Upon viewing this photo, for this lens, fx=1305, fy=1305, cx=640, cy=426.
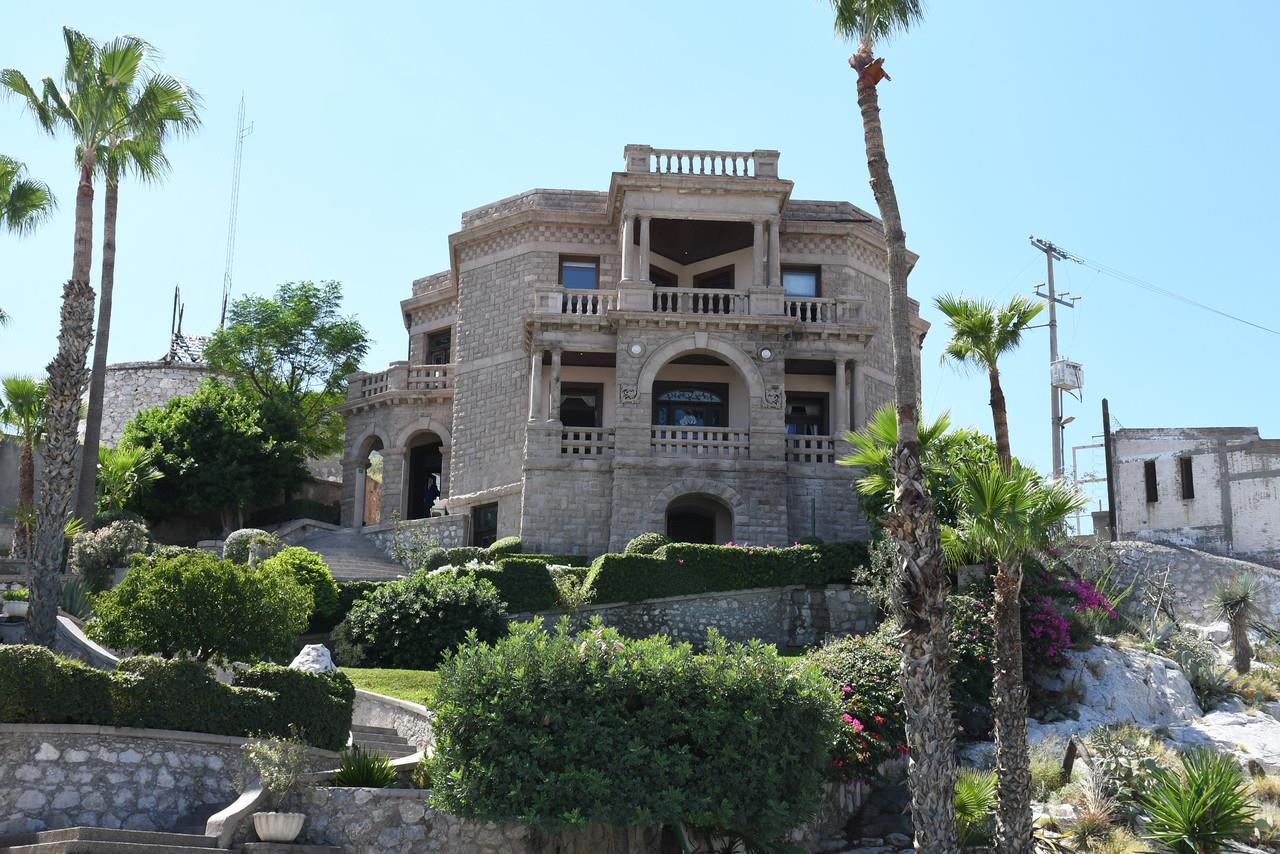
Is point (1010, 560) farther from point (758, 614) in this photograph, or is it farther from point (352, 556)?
point (352, 556)

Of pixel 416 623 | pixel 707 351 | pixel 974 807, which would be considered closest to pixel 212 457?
pixel 707 351

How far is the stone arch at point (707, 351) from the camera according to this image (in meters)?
35.0

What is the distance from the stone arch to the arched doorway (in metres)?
3.11

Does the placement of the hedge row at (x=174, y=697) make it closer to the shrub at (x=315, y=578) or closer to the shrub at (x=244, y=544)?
the shrub at (x=315, y=578)

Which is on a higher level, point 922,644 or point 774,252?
point 774,252

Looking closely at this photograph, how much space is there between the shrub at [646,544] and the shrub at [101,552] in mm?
11069

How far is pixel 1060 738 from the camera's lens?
21625 millimetres

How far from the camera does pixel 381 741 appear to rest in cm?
1941

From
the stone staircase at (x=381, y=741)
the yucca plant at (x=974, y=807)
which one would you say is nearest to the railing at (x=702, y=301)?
the stone staircase at (x=381, y=741)

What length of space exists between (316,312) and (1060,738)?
106 ft

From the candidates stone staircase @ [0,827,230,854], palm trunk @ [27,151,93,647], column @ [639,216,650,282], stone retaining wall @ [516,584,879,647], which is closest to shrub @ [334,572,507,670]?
stone retaining wall @ [516,584,879,647]

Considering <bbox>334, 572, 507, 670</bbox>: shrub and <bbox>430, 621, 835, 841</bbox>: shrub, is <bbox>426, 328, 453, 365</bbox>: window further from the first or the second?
<bbox>430, 621, 835, 841</bbox>: shrub

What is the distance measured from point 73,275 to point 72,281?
124 mm

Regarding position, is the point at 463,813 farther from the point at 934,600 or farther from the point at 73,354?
the point at 73,354
